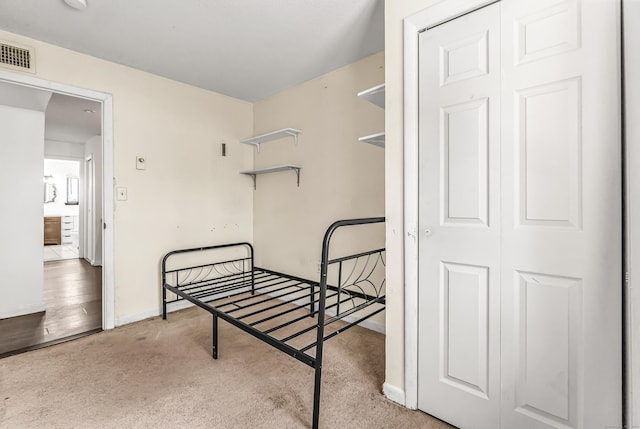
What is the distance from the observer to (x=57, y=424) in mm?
1447

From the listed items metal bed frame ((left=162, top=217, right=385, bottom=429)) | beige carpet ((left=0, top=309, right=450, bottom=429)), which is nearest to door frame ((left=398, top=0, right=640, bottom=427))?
metal bed frame ((left=162, top=217, right=385, bottom=429))

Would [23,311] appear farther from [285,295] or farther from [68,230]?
[68,230]

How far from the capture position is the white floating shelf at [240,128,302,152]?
9.73 ft

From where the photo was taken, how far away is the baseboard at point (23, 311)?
9.54 ft

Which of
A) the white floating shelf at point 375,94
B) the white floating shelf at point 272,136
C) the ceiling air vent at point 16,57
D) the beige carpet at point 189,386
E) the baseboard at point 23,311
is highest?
the ceiling air vent at point 16,57

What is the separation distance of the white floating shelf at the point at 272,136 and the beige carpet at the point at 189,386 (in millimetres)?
1899

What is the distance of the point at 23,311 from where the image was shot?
118 inches

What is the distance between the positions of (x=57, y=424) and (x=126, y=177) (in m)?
1.88

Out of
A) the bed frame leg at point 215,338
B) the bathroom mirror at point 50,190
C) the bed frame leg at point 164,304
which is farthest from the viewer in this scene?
the bathroom mirror at point 50,190

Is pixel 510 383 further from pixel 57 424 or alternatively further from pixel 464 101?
pixel 57 424

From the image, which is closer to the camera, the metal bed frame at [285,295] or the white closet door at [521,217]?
the white closet door at [521,217]

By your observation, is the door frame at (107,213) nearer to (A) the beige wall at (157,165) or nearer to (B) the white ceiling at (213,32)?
(A) the beige wall at (157,165)

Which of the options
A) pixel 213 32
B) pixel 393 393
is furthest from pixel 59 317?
pixel 393 393

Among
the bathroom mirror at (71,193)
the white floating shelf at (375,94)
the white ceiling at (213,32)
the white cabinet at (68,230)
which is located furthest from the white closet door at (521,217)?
the bathroom mirror at (71,193)
